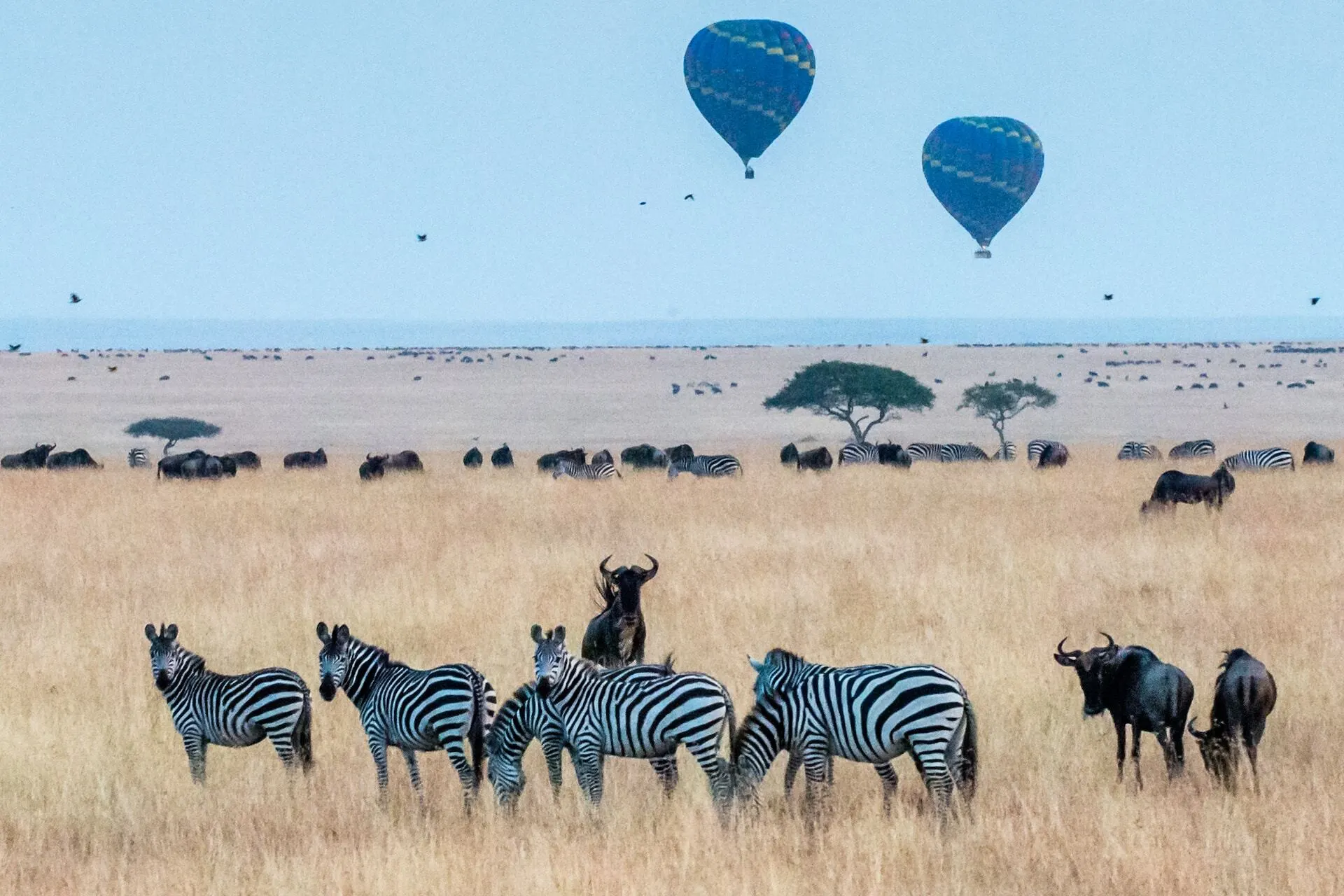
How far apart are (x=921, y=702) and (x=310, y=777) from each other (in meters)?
3.63

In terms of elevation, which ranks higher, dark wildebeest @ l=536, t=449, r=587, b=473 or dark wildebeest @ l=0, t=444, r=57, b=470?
dark wildebeest @ l=536, t=449, r=587, b=473

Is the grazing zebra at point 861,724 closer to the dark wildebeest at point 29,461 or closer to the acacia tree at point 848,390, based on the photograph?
the dark wildebeest at point 29,461

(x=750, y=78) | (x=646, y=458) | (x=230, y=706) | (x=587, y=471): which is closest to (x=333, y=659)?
(x=230, y=706)

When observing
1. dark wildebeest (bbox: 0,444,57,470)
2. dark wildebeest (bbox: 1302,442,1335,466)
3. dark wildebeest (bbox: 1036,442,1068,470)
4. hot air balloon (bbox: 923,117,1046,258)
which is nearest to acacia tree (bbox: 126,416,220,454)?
dark wildebeest (bbox: 0,444,57,470)

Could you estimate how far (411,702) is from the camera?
8.02 metres

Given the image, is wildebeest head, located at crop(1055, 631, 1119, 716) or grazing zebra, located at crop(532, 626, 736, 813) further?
wildebeest head, located at crop(1055, 631, 1119, 716)

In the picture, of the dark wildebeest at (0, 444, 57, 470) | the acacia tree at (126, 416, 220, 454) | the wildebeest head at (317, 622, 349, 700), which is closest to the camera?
the wildebeest head at (317, 622, 349, 700)

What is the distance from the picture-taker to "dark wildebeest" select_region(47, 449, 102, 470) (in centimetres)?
3700

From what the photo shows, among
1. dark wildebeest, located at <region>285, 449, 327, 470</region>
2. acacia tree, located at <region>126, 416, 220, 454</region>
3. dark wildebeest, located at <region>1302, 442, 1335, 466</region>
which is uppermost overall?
dark wildebeest, located at <region>1302, 442, 1335, 466</region>

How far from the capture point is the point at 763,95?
137 feet

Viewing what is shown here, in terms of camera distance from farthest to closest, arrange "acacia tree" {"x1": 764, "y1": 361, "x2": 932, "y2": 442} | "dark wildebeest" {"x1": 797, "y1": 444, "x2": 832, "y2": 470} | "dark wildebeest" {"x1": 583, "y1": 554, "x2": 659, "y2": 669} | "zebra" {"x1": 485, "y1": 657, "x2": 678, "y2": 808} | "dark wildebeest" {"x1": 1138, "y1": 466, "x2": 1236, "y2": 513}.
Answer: "acacia tree" {"x1": 764, "y1": 361, "x2": 932, "y2": 442}, "dark wildebeest" {"x1": 797, "y1": 444, "x2": 832, "y2": 470}, "dark wildebeest" {"x1": 1138, "y1": 466, "x2": 1236, "y2": 513}, "dark wildebeest" {"x1": 583, "y1": 554, "x2": 659, "y2": 669}, "zebra" {"x1": 485, "y1": 657, "x2": 678, "y2": 808}

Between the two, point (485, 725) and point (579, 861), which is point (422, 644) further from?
point (579, 861)

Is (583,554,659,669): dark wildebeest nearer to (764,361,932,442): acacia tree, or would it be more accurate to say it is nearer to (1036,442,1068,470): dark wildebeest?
(1036,442,1068,470): dark wildebeest

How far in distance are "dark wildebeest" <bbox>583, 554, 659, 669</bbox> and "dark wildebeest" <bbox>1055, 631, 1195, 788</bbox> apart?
309 centimetres
